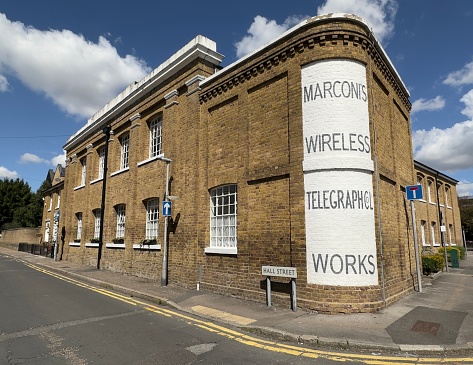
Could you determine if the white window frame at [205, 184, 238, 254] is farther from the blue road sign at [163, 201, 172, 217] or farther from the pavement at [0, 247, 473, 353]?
the blue road sign at [163, 201, 172, 217]

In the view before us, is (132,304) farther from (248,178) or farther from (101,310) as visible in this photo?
(248,178)

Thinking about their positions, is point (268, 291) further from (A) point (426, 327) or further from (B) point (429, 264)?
(B) point (429, 264)

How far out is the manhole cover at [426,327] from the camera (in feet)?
20.6

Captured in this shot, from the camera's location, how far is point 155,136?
15492 millimetres

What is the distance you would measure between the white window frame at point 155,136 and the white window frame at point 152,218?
2.23 meters

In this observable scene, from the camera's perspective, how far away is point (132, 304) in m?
9.25

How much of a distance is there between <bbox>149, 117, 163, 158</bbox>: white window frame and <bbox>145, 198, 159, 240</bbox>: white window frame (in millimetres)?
2232

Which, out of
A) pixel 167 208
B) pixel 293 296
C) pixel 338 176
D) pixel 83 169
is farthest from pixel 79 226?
pixel 338 176

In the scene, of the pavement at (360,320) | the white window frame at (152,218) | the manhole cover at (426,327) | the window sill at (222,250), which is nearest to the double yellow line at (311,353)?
the pavement at (360,320)

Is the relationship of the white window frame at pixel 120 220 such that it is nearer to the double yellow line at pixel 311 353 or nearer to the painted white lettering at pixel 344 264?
the double yellow line at pixel 311 353

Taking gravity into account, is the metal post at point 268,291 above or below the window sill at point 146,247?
below

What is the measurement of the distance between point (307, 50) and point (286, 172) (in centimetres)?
336

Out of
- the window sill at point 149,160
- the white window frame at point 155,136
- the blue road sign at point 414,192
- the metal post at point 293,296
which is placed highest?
the white window frame at point 155,136

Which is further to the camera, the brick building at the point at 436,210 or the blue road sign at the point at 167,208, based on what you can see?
the brick building at the point at 436,210
